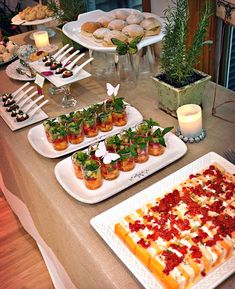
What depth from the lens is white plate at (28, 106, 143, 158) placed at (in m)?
1.26

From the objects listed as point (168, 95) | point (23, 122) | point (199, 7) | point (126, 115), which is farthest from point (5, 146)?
point (199, 7)

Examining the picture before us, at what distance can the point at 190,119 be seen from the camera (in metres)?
1.22

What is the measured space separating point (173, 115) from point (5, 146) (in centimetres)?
62

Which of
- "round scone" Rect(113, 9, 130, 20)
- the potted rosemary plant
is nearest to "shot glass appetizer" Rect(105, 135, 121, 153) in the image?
the potted rosemary plant

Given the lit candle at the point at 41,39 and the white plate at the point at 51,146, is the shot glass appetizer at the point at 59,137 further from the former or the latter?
the lit candle at the point at 41,39

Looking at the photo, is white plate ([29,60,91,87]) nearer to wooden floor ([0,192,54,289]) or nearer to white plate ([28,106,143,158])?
white plate ([28,106,143,158])

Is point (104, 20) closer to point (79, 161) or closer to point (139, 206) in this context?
point (79, 161)

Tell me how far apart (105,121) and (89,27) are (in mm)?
563

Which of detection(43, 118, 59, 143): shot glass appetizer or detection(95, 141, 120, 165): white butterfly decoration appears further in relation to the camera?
detection(43, 118, 59, 143): shot glass appetizer

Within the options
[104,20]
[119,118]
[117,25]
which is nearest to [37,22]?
[104,20]

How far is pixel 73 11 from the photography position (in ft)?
6.45

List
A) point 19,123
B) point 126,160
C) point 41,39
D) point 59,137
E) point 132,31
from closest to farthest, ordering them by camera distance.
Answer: point 126,160 → point 59,137 → point 19,123 → point 132,31 → point 41,39

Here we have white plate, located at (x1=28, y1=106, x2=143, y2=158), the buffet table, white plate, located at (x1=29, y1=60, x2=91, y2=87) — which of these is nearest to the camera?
the buffet table

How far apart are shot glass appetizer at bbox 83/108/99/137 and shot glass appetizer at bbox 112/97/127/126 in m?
0.07
